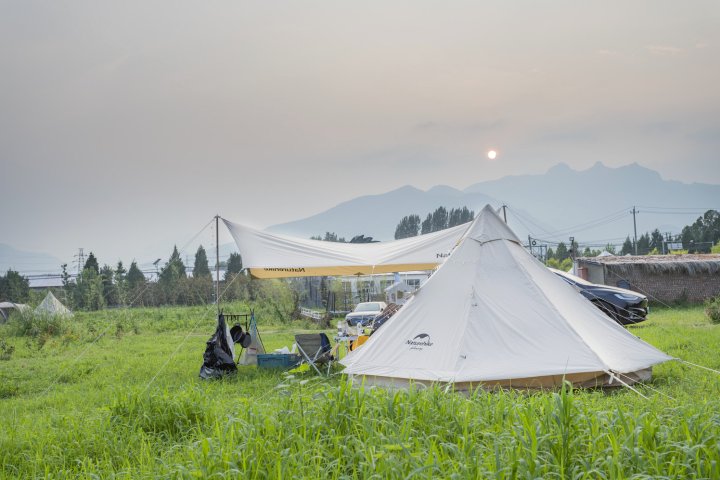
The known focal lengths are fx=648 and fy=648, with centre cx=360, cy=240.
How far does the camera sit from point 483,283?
8.02 meters

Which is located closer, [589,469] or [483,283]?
[589,469]

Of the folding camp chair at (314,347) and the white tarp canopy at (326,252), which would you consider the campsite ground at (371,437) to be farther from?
the folding camp chair at (314,347)

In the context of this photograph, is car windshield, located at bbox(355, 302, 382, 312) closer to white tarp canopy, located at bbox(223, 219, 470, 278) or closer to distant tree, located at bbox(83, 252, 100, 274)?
white tarp canopy, located at bbox(223, 219, 470, 278)

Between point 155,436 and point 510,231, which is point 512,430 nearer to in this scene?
point 155,436

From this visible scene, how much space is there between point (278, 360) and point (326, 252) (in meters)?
1.92

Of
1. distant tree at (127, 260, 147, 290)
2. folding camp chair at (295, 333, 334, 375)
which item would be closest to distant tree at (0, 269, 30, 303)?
distant tree at (127, 260, 147, 290)

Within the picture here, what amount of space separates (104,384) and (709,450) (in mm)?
8373

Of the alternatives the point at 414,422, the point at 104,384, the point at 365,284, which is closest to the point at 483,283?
the point at 414,422

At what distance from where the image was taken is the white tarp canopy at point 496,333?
7148mm

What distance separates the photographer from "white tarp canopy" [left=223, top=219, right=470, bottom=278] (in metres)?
10.1

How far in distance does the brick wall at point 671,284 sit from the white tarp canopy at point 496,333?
18284mm

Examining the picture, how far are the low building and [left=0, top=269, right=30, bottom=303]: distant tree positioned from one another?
31.2 m

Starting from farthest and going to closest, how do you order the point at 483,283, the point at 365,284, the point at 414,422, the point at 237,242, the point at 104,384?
the point at 365,284, the point at 237,242, the point at 104,384, the point at 483,283, the point at 414,422

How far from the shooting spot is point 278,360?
10500mm
